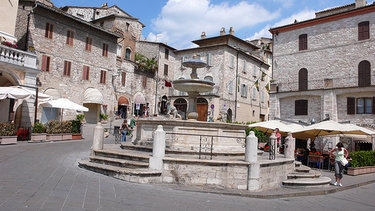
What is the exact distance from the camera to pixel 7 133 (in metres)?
16.0

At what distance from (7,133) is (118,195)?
482 inches

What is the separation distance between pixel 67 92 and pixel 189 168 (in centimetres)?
A: 2278

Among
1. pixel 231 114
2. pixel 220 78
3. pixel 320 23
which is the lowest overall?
pixel 231 114

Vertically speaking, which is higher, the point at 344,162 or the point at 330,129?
the point at 330,129

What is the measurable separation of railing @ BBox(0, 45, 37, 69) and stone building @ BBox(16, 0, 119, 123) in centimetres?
587

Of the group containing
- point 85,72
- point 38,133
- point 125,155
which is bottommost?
point 125,155

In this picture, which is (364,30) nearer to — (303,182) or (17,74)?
(303,182)

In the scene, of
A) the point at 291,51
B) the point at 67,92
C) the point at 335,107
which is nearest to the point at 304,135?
the point at 335,107

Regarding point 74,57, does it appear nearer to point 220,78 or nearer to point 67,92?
point 67,92

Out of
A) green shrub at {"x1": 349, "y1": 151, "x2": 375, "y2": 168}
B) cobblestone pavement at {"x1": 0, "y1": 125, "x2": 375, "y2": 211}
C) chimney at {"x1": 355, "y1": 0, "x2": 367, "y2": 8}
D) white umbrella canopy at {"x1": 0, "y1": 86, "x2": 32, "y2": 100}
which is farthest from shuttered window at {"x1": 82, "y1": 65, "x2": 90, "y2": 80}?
chimney at {"x1": 355, "y1": 0, "x2": 367, "y2": 8}

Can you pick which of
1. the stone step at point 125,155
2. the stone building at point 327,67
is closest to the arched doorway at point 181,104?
the stone building at point 327,67

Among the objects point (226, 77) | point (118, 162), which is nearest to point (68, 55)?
point (226, 77)

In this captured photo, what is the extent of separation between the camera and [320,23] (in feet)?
91.2

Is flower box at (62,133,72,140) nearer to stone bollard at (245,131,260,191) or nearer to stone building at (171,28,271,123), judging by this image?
stone bollard at (245,131,260,191)
